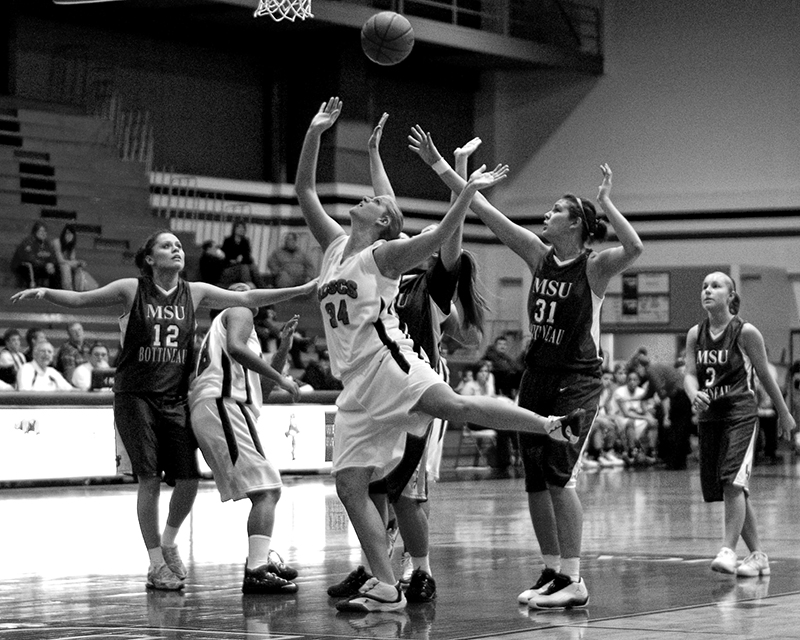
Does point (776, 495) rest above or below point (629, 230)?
below

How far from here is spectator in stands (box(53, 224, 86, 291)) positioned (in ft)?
64.1

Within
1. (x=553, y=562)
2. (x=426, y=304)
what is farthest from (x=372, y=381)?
(x=553, y=562)

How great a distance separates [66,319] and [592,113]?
41.2 feet

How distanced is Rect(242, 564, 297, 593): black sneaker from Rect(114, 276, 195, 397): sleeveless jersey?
3.56ft

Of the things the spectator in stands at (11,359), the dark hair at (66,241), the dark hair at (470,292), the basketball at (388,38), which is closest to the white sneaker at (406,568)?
the dark hair at (470,292)

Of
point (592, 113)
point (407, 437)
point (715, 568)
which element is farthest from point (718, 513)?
point (592, 113)

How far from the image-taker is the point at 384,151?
2769cm

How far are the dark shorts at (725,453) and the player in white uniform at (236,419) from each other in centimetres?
254

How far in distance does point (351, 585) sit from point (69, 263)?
1304 cm

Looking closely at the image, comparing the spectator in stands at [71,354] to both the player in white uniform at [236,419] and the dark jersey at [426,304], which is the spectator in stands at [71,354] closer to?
the player in white uniform at [236,419]

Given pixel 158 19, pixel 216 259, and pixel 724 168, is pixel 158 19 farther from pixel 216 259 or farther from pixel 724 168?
pixel 724 168

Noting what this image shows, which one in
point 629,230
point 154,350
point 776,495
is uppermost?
point 629,230

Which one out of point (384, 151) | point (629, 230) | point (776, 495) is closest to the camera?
point (629, 230)

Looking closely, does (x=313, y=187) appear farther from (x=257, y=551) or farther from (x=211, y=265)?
(x=211, y=265)
